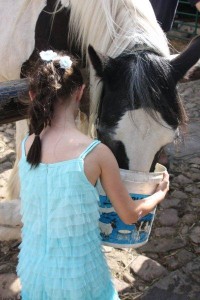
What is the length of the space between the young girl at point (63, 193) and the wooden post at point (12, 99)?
1.45ft

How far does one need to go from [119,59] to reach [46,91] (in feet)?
1.76

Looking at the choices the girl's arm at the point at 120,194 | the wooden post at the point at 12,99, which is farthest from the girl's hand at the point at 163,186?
the wooden post at the point at 12,99

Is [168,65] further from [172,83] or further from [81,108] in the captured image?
[81,108]

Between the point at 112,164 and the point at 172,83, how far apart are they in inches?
21.5

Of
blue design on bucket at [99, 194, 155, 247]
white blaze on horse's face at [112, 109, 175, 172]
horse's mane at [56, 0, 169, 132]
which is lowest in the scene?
blue design on bucket at [99, 194, 155, 247]

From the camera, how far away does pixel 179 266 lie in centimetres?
244

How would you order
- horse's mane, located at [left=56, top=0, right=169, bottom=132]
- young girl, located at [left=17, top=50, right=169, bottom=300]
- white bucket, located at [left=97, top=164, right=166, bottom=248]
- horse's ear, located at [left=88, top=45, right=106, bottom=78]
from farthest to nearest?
horse's mane, located at [left=56, top=0, right=169, bottom=132] < horse's ear, located at [left=88, top=45, right=106, bottom=78] < white bucket, located at [left=97, top=164, right=166, bottom=248] < young girl, located at [left=17, top=50, right=169, bottom=300]

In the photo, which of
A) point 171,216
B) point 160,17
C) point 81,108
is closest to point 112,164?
point 81,108

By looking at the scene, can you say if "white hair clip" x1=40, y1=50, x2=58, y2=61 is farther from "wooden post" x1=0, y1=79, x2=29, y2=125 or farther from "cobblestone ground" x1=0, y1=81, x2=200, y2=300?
"cobblestone ground" x1=0, y1=81, x2=200, y2=300

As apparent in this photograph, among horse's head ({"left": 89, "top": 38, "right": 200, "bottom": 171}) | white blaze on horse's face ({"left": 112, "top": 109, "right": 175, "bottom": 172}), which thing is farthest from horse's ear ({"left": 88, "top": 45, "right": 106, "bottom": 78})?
white blaze on horse's face ({"left": 112, "top": 109, "right": 175, "bottom": 172})

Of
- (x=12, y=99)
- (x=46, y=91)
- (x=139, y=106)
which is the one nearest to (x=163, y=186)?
(x=139, y=106)

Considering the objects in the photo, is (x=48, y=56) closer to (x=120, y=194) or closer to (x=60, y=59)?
(x=60, y=59)

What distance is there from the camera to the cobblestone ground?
2240mm

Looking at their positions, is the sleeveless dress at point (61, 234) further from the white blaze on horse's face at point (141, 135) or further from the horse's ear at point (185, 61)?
the horse's ear at point (185, 61)
